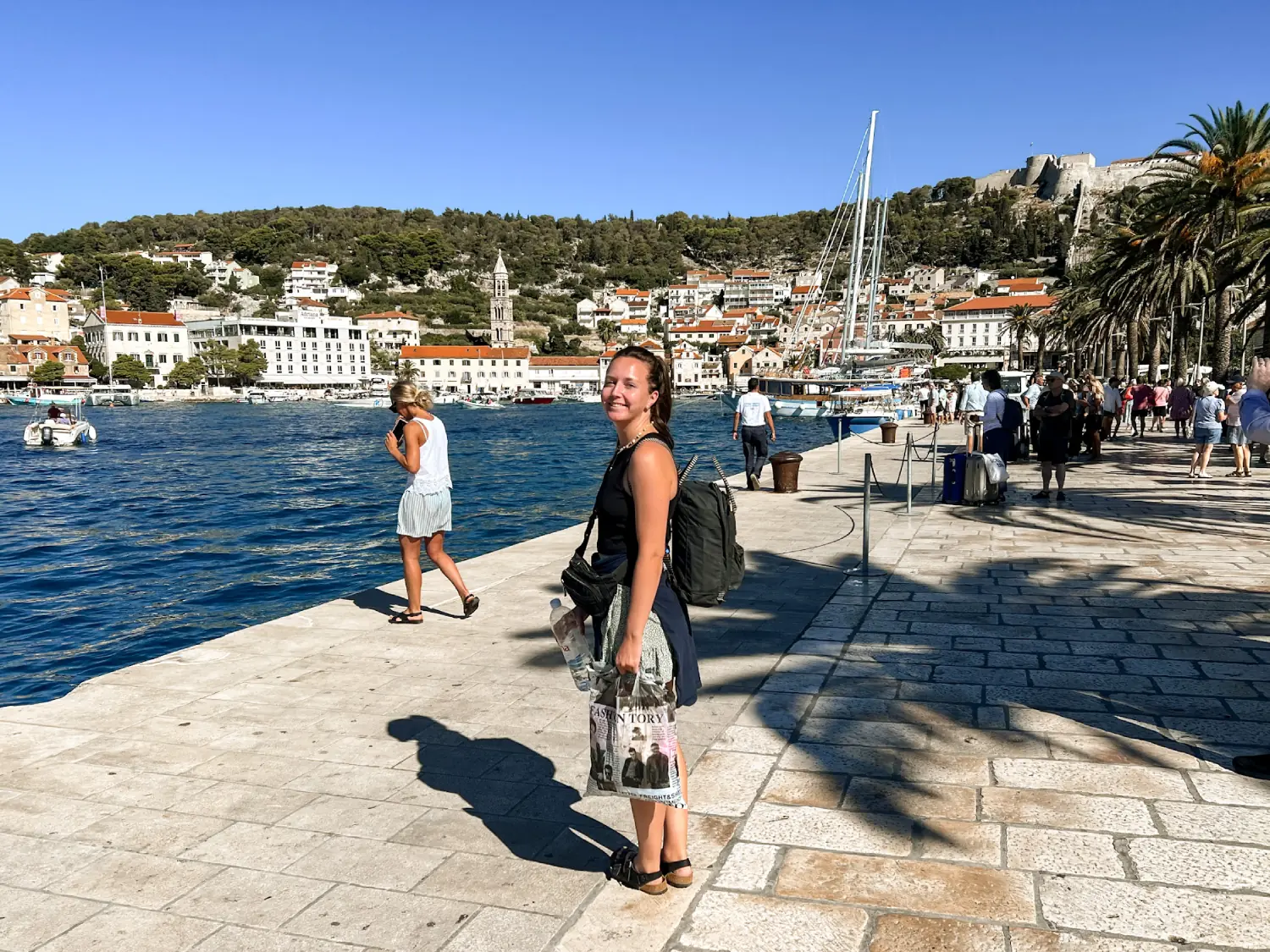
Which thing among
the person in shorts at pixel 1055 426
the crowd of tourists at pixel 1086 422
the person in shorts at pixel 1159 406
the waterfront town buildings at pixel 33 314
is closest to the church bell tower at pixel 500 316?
the waterfront town buildings at pixel 33 314

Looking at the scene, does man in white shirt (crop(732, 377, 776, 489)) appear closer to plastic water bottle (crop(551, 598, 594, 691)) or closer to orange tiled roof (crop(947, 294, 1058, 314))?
plastic water bottle (crop(551, 598, 594, 691))

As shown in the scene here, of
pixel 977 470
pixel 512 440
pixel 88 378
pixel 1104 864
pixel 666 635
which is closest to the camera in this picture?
pixel 666 635

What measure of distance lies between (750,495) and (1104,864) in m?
11.0

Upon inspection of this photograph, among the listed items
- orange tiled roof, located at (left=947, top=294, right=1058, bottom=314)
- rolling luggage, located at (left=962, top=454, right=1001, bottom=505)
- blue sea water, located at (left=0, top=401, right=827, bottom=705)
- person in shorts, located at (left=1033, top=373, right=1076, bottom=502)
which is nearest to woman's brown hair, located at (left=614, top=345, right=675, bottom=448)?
blue sea water, located at (left=0, top=401, right=827, bottom=705)

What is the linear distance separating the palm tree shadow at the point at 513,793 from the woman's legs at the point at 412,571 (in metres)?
1.92

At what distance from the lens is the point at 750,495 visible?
13992 mm

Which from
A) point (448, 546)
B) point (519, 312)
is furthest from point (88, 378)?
point (448, 546)

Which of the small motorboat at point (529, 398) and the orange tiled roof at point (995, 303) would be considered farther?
the orange tiled roof at point (995, 303)

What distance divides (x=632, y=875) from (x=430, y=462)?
4076 mm

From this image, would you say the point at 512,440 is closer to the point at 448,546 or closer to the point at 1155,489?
the point at 448,546

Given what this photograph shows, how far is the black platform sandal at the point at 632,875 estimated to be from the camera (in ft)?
9.72

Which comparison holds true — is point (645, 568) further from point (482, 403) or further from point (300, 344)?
point (300, 344)

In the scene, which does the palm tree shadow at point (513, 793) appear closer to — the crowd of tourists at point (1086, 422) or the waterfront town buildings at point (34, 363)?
the crowd of tourists at point (1086, 422)

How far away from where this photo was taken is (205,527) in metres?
20.3
